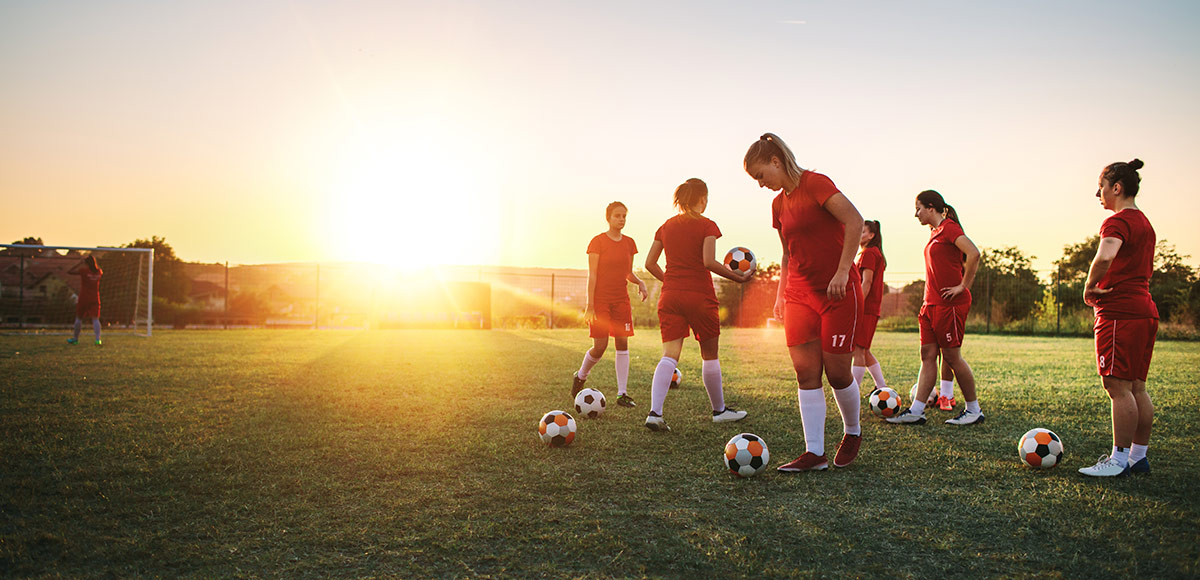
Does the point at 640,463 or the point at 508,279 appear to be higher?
the point at 508,279

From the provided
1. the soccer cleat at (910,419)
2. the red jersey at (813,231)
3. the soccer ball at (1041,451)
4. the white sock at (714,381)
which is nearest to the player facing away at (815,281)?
the red jersey at (813,231)

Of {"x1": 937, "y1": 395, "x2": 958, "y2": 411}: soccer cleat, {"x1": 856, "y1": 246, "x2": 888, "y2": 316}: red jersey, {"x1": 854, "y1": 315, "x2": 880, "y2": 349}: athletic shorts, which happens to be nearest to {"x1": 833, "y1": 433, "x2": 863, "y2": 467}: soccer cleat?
{"x1": 854, "y1": 315, "x2": 880, "y2": 349}: athletic shorts

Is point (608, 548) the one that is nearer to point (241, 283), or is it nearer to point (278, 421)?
point (278, 421)

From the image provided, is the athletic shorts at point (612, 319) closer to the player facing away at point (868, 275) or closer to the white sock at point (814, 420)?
the player facing away at point (868, 275)

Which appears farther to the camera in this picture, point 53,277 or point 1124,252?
point 53,277

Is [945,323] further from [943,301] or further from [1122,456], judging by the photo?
[1122,456]

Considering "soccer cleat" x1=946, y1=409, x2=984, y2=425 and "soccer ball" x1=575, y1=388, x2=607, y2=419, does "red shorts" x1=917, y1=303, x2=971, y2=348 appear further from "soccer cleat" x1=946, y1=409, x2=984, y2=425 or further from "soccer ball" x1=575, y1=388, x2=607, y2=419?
"soccer ball" x1=575, y1=388, x2=607, y2=419

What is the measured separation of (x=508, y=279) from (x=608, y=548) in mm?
29118

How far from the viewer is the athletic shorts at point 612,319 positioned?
6.71 meters

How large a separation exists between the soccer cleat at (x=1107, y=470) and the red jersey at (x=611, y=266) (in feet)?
13.1

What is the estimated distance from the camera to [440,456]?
175 inches

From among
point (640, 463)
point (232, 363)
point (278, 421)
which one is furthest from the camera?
point (232, 363)

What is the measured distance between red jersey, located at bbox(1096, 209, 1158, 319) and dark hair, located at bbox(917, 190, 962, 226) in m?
1.70

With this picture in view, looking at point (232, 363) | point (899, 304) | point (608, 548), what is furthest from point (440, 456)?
point (899, 304)
